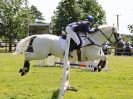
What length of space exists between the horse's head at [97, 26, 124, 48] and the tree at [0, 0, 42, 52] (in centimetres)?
4048

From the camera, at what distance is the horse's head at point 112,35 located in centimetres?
1227

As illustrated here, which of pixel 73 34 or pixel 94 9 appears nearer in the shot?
pixel 73 34

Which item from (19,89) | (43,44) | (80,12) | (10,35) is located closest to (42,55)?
(43,44)

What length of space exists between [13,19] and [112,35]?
137ft

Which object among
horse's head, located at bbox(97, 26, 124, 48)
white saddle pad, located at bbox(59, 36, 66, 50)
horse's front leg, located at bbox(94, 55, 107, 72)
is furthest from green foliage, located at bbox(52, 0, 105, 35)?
horse's front leg, located at bbox(94, 55, 107, 72)

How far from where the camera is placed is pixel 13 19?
174 ft

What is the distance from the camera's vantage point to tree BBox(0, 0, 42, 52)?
2073 inches

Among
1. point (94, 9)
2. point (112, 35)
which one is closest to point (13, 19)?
point (94, 9)

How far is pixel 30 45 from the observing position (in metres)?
12.7

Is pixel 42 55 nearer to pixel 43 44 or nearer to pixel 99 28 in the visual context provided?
pixel 43 44

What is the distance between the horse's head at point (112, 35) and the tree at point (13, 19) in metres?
40.5

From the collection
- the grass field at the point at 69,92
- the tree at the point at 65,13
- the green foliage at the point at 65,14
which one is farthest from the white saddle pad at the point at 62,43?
the tree at the point at 65,13

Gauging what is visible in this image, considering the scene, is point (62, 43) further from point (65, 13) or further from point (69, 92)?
point (65, 13)

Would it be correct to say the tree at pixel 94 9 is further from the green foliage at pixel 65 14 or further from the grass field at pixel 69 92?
the grass field at pixel 69 92
